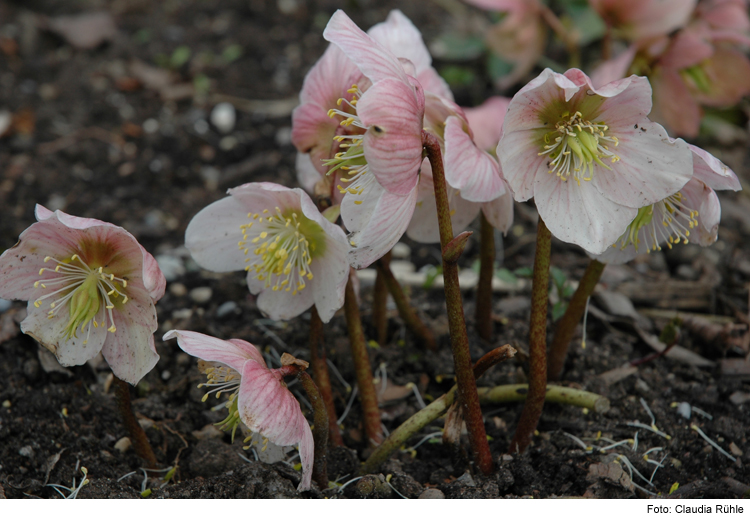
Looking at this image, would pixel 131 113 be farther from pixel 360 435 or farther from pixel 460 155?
pixel 460 155

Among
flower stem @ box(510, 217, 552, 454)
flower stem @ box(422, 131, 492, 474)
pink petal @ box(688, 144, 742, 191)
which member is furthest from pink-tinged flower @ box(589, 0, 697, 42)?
flower stem @ box(422, 131, 492, 474)

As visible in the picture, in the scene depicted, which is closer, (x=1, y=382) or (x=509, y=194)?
(x=509, y=194)

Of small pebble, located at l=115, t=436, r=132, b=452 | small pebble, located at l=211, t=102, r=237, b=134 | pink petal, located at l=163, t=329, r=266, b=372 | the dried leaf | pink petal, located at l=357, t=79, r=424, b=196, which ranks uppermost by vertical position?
pink petal, located at l=357, t=79, r=424, b=196

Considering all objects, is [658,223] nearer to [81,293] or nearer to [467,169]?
[467,169]

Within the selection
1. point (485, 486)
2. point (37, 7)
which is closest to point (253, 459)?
point (485, 486)

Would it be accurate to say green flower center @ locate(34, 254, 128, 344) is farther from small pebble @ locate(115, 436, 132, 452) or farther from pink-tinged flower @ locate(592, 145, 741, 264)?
pink-tinged flower @ locate(592, 145, 741, 264)

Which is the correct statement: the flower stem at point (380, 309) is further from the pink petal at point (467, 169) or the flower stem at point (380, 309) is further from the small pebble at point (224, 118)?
the small pebble at point (224, 118)
